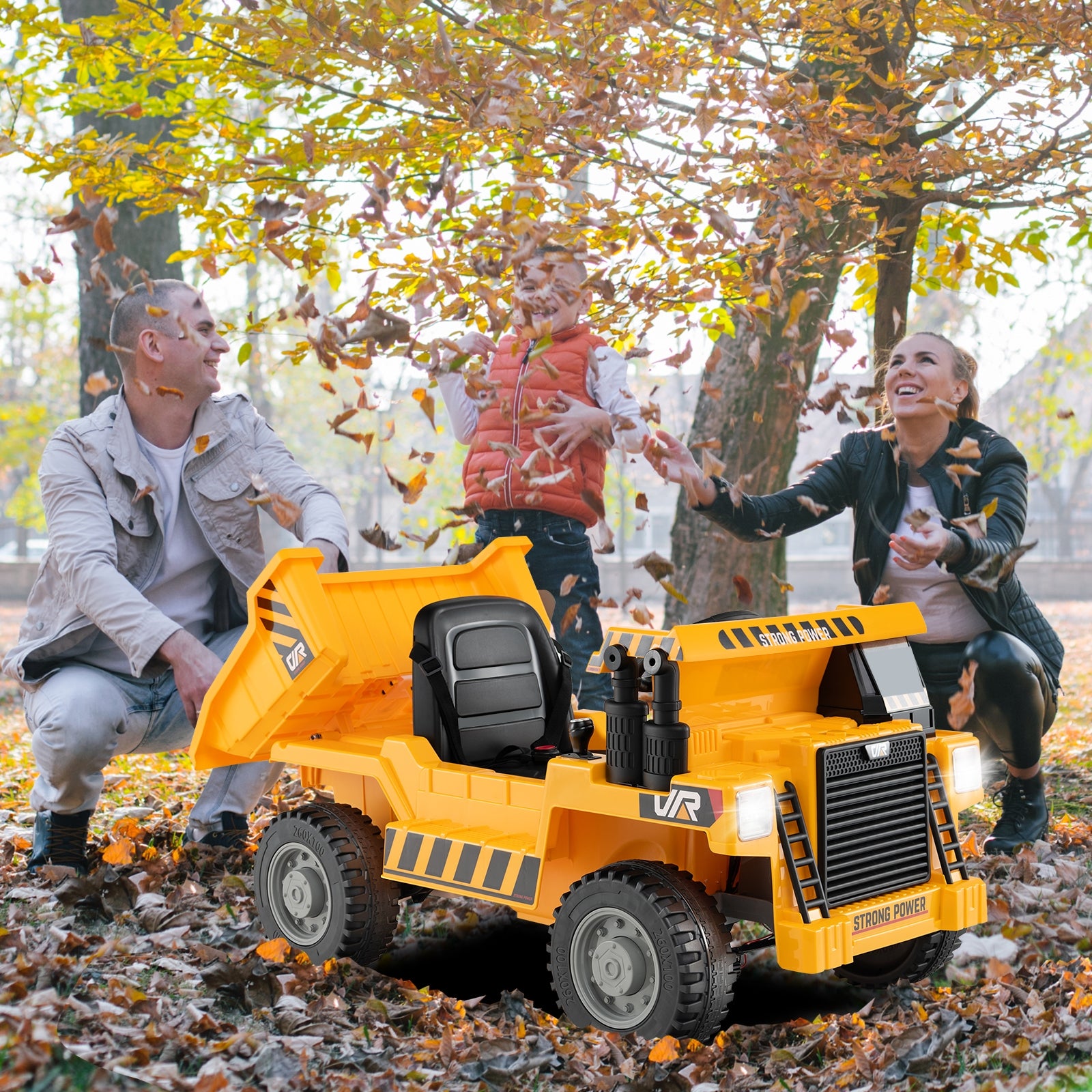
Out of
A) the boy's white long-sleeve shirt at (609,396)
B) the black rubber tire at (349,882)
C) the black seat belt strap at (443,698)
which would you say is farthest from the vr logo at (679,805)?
the boy's white long-sleeve shirt at (609,396)

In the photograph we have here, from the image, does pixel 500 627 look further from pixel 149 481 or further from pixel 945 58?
pixel 945 58

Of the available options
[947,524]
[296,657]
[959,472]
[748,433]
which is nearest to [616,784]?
[296,657]

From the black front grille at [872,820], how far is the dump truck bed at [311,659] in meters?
1.46

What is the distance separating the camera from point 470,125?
5.19 m

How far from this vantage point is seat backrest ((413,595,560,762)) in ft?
11.8

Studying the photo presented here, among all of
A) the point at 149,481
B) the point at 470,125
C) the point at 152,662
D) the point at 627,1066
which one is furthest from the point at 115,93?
the point at 627,1066

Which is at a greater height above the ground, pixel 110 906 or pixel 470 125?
pixel 470 125

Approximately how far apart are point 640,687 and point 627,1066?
887 mm

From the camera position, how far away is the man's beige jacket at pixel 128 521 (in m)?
4.10

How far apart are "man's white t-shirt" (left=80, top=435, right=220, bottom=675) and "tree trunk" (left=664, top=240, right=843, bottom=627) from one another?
2874 mm

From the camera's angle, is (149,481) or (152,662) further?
(149,481)

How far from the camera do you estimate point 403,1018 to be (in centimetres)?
321

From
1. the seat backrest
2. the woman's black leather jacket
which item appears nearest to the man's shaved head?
the seat backrest

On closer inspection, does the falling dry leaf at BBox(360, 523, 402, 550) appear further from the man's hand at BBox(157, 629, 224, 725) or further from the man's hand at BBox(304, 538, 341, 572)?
the man's hand at BBox(157, 629, 224, 725)
